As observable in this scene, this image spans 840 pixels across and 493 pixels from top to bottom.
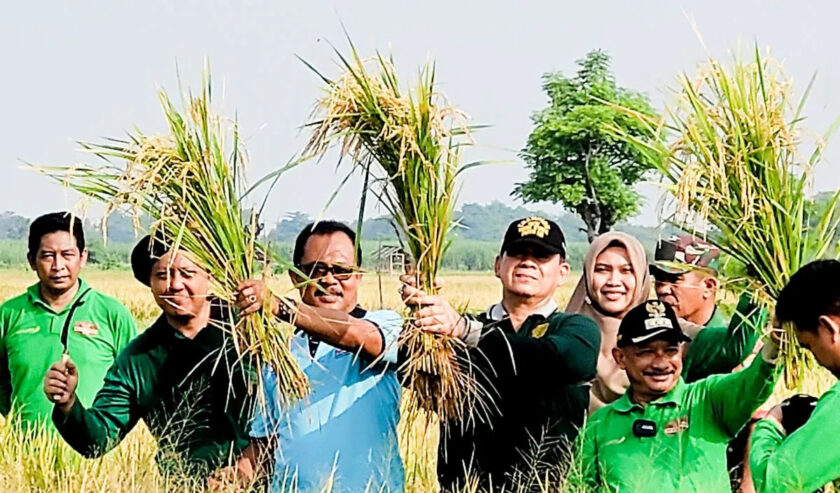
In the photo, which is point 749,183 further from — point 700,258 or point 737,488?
point 737,488

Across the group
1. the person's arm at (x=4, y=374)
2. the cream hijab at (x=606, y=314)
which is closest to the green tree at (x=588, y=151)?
the cream hijab at (x=606, y=314)

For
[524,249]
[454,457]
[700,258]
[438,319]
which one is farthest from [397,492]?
[700,258]

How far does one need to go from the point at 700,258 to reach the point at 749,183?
0.60 m

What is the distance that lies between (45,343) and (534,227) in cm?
273

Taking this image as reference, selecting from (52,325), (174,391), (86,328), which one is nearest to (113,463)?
(174,391)

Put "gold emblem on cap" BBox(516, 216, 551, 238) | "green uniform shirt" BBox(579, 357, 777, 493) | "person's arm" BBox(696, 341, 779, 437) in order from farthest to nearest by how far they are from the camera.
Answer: "gold emblem on cap" BBox(516, 216, 551, 238) < "green uniform shirt" BBox(579, 357, 777, 493) < "person's arm" BBox(696, 341, 779, 437)

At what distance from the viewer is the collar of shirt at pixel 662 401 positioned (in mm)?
4227

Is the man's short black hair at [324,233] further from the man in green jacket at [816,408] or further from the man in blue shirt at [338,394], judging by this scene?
the man in green jacket at [816,408]

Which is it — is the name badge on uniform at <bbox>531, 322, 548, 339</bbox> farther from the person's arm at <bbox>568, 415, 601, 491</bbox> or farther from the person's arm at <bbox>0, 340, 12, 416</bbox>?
the person's arm at <bbox>0, 340, 12, 416</bbox>

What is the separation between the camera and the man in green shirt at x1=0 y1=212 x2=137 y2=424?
20.0 ft

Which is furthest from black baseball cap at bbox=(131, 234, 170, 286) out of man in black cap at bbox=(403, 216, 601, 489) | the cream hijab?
the cream hijab

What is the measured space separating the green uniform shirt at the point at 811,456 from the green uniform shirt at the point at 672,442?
1.38 feet

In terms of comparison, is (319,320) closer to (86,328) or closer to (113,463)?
(113,463)

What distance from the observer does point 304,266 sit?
179 inches
